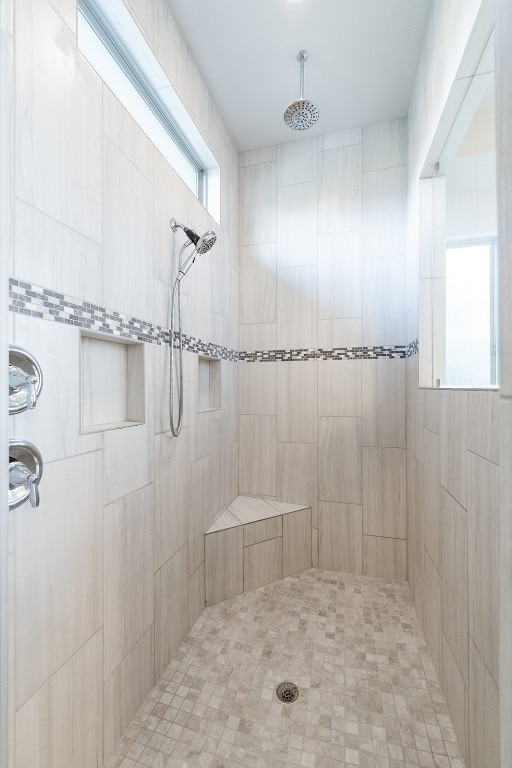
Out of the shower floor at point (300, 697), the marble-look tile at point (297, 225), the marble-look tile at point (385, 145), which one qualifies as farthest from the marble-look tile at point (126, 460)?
the marble-look tile at point (385, 145)

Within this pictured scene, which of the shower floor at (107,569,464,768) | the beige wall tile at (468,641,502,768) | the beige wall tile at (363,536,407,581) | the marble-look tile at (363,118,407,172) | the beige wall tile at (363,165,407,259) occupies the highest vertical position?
the marble-look tile at (363,118,407,172)

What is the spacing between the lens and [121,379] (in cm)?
145

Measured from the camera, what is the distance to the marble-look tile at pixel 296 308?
2562 millimetres

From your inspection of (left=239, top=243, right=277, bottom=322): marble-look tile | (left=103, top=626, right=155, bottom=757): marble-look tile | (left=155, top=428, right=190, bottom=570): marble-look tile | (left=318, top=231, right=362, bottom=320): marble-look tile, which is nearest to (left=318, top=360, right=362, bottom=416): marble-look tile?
(left=318, top=231, right=362, bottom=320): marble-look tile

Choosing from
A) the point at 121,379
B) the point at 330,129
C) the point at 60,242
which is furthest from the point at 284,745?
the point at 330,129

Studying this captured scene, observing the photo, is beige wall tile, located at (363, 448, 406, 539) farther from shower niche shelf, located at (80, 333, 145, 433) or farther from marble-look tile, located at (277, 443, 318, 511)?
shower niche shelf, located at (80, 333, 145, 433)

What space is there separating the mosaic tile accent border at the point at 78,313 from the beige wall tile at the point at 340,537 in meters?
1.63

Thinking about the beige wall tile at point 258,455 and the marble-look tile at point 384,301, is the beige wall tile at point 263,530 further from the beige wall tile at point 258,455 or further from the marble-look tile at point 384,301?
the marble-look tile at point 384,301

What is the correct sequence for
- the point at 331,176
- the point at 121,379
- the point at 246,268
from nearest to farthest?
1. the point at 121,379
2. the point at 331,176
3. the point at 246,268

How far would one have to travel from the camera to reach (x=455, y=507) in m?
1.34

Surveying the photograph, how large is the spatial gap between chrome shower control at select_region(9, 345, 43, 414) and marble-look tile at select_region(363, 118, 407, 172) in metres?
2.40

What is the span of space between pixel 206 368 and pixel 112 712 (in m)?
1.64

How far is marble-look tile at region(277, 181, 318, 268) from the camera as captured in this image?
101 inches

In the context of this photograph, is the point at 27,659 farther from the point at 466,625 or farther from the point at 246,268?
the point at 246,268
